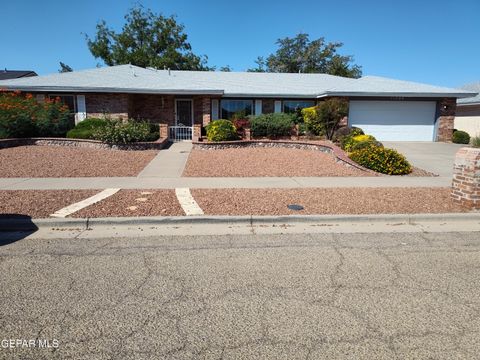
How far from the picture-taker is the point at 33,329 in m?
2.89

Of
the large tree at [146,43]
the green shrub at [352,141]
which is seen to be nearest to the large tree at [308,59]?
the large tree at [146,43]

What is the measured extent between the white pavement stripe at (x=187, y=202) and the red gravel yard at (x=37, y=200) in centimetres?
199

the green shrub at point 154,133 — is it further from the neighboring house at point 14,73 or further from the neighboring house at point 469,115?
the neighboring house at point 14,73

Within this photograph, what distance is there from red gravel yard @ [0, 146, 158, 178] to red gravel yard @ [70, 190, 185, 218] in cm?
270

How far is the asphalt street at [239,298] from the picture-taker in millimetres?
2723

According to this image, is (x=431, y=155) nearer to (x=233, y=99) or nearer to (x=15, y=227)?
(x=233, y=99)

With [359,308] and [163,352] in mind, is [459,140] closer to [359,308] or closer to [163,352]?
[359,308]

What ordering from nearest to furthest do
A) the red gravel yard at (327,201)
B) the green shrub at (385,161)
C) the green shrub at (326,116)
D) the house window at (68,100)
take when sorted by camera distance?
the red gravel yard at (327,201) < the green shrub at (385,161) < the green shrub at (326,116) < the house window at (68,100)

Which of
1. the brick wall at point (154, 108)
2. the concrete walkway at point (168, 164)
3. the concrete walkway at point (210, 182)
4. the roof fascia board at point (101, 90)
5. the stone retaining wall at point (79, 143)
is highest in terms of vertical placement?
the roof fascia board at point (101, 90)

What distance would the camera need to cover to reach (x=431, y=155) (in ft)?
48.5

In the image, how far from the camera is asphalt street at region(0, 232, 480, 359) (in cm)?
272

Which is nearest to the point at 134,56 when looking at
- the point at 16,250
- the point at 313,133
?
the point at 313,133

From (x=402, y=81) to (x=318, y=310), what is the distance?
23.0 m

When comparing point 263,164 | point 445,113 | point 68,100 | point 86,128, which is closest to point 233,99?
point 86,128
